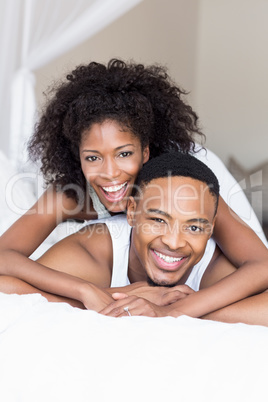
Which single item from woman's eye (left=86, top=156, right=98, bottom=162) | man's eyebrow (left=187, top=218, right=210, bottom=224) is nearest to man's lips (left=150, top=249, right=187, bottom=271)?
man's eyebrow (left=187, top=218, right=210, bottom=224)

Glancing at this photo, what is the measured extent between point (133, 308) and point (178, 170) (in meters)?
0.47

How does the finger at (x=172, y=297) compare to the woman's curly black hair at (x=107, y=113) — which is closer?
the finger at (x=172, y=297)

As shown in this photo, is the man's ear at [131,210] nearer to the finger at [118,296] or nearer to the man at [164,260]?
the man at [164,260]

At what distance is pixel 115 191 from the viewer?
2033mm

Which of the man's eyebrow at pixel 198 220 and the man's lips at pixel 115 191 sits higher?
the man's lips at pixel 115 191

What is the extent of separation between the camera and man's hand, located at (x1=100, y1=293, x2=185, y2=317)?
1560mm

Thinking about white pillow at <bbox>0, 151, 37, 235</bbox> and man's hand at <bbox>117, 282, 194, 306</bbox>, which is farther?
white pillow at <bbox>0, 151, 37, 235</bbox>

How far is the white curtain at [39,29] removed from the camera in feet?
9.55

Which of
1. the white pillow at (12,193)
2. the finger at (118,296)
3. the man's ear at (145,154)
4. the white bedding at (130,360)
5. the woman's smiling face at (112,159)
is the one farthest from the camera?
the white pillow at (12,193)

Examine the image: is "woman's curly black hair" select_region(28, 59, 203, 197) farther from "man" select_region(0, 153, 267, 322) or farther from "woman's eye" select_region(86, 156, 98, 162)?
"man" select_region(0, 153, 267, 322)

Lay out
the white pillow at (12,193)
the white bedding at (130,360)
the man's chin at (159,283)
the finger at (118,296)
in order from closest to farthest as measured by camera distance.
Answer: the white bedding at (130,360)
the finger at (118,296)
the man's chin at (159,283)
the white pillow at (12,193)

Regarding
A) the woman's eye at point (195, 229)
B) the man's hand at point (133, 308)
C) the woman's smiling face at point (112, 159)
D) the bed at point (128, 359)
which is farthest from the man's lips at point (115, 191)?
the bed at point (128, 359)

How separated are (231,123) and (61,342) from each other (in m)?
5.86

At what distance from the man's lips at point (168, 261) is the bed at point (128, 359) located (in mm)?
357
